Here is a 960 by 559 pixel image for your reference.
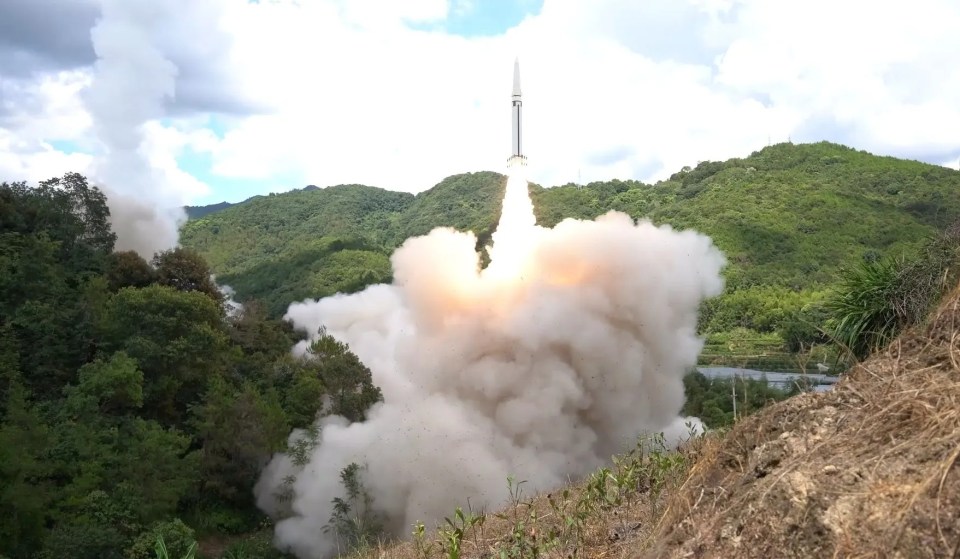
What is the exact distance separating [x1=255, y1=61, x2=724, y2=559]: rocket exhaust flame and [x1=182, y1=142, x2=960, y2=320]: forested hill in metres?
22.6

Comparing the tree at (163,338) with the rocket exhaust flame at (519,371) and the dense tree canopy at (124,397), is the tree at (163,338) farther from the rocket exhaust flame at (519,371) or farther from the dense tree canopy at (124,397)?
the rocket exhaust flame at (519,371)

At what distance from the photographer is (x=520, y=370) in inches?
930

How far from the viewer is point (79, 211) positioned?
42594 millimetres

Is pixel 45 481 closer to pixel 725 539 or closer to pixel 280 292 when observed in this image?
pixel 725 539

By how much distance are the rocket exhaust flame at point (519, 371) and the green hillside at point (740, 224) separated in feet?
38.2

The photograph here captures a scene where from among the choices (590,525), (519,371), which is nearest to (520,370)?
(519,371)

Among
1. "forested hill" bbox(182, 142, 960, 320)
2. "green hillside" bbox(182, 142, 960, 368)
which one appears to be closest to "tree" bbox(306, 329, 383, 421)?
"green hillside" bbox(182, 142, 960, 368)

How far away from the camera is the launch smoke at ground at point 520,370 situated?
75.7ft

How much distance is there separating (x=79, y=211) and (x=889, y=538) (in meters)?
46.5

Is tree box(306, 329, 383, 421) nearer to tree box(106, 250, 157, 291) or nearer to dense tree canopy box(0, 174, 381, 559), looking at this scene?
dense tree canopy box(0, 174, 381, 559)

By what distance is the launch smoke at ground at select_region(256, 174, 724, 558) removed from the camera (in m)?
23.1

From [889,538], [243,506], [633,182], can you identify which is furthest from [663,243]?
[633,182]

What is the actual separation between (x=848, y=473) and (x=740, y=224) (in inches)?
2575

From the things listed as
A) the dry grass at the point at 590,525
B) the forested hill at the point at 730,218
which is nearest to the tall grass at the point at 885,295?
the dry grass at the point at 590,525
